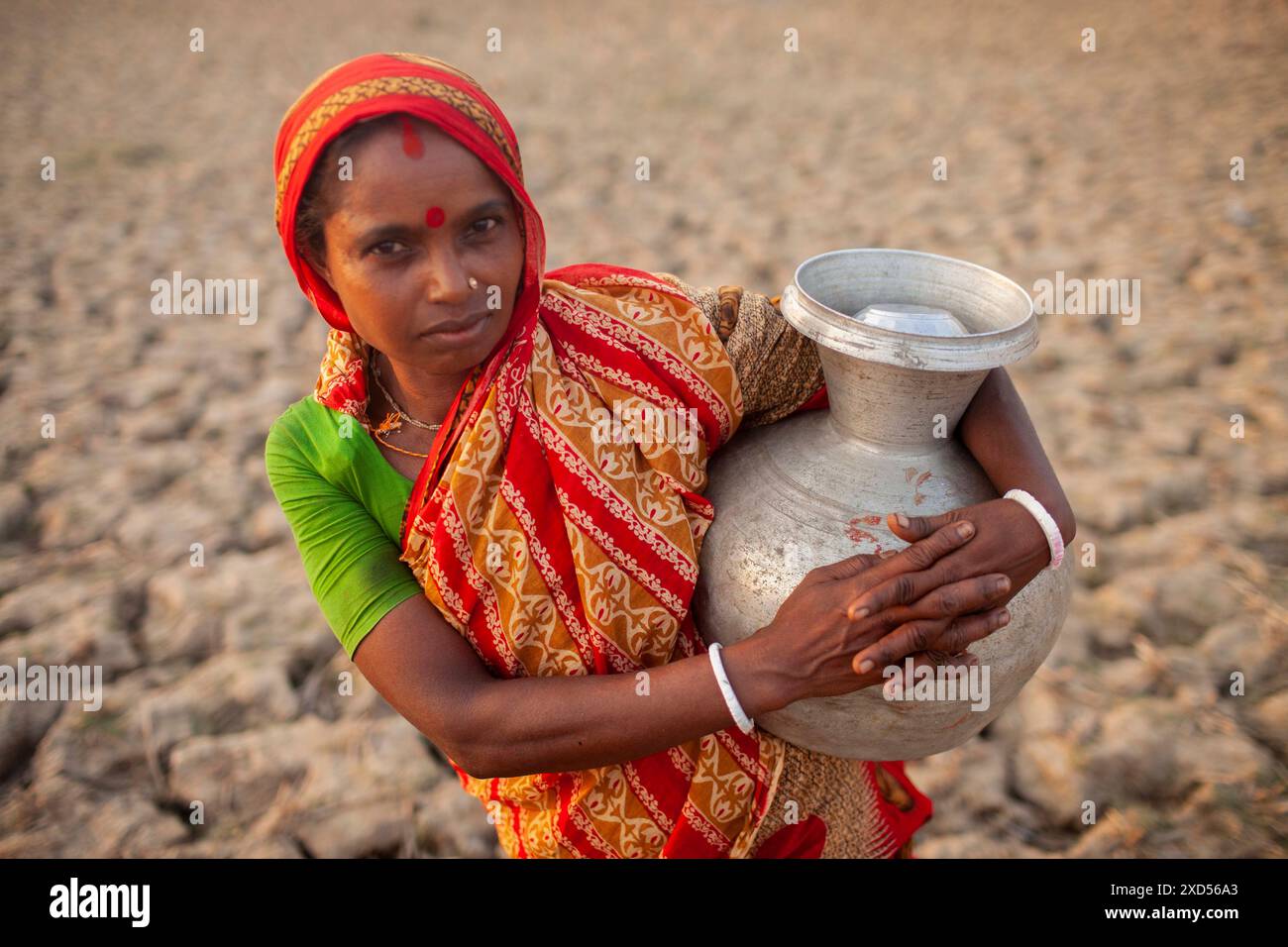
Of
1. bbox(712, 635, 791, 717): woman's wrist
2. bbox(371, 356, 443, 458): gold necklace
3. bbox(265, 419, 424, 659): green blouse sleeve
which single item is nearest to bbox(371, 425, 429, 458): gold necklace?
bbox(371, 356, 443, 458): gold necklace

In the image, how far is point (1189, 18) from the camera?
8227 millimetres

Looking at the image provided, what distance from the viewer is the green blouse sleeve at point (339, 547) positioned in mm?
1542

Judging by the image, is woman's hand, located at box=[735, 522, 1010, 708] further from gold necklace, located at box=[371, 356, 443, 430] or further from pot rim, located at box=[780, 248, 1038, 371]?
gold necklace, located at box=[371, 356, 443, 430]

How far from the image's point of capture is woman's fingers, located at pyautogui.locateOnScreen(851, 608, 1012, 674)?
1.38m

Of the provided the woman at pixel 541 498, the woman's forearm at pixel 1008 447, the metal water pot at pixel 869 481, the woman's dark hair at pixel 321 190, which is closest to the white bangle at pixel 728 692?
the woman at pixel 541 498

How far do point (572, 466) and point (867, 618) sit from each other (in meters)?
0.50

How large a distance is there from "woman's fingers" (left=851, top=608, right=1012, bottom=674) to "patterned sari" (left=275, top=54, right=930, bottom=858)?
0.33 meters

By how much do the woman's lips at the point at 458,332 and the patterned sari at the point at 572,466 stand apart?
3.2 inches

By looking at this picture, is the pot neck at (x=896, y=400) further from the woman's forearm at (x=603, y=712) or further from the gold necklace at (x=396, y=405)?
the gold necklace at (x=396, y=405)

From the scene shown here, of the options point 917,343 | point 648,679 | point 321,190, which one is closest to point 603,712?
point 648,679

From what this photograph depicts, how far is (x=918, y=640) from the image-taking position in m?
1.38

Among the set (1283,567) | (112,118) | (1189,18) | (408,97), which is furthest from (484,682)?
(1189,18)

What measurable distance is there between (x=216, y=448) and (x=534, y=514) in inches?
110
